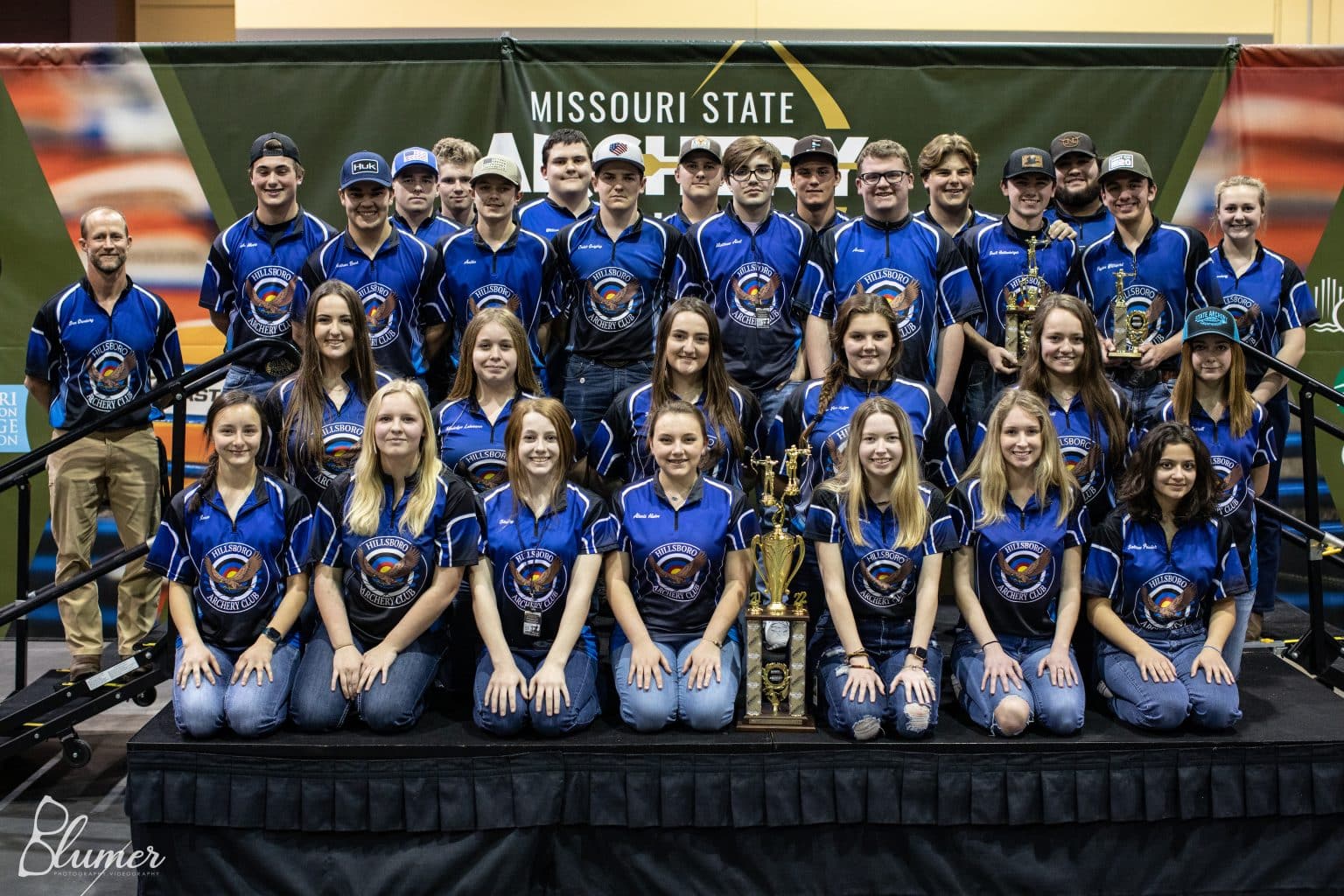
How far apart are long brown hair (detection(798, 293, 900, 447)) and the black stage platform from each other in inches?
50.1

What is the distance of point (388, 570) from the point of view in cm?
Answer: 435

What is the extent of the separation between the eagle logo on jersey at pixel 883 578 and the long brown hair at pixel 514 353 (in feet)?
4.57

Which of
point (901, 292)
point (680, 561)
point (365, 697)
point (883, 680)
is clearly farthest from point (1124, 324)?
point (365, 697)

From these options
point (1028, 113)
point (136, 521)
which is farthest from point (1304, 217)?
point (136, 521)

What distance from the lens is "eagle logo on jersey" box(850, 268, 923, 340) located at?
17.1ft

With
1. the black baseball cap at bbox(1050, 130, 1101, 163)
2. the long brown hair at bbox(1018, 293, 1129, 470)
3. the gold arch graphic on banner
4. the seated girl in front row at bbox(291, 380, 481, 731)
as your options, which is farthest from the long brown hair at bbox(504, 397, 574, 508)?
the gold arch graphic on banner

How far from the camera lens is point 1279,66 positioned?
21.7ft

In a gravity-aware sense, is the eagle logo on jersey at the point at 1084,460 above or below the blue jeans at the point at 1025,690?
above

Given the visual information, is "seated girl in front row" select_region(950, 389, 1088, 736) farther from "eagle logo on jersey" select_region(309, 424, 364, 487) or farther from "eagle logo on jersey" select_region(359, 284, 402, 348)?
"eagle logo on jersey" select_region(359, 284, 402, 348)

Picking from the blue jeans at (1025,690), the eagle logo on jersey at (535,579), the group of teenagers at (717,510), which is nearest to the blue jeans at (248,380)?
the group of teenagers at (717,510)

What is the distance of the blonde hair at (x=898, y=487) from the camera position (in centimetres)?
433

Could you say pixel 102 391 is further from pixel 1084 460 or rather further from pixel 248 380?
pixel 1084 460

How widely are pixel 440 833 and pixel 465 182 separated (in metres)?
3.12

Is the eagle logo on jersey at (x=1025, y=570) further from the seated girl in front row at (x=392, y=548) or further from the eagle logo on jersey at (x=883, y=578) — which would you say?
the seated girl in front row at (x=392, y=548)
